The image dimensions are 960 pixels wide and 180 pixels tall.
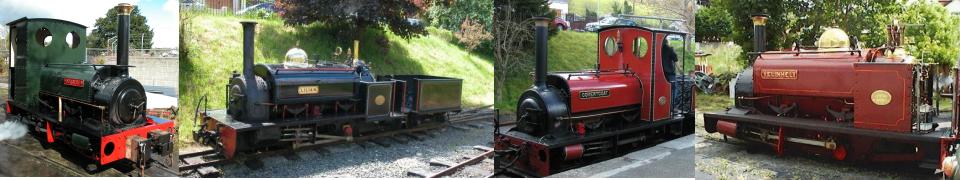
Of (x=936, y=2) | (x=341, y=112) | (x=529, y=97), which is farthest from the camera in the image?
(x=341, y=112)

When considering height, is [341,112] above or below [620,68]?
below

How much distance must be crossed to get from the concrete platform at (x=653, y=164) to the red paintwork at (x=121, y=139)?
106 inches

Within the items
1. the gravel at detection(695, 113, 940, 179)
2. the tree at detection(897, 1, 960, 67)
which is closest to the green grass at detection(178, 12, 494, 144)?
the gravel at detection(695, 113, 940, 179)

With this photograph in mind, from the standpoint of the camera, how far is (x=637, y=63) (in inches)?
145

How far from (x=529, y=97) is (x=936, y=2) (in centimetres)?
220

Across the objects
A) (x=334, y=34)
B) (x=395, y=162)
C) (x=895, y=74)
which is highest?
(x=334, y=34)

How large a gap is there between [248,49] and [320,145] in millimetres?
709

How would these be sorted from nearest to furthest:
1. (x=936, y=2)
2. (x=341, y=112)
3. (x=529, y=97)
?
1. (x=936, y=2)
2. (x=529, y=97)
3. (x=341, y=112)

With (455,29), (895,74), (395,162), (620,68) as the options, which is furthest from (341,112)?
(895,74)

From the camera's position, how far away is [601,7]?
140 inches

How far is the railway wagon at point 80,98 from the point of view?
374 cm

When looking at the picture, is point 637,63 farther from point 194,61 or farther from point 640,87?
point 194,61

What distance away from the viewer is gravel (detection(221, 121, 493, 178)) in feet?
11.7

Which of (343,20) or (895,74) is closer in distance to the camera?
(895,74)
